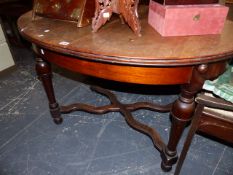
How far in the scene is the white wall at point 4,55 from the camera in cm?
198

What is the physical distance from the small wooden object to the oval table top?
4 cm

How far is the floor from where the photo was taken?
119 cm

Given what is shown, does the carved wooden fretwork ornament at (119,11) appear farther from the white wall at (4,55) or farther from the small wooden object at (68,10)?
the white wall at (4,55)

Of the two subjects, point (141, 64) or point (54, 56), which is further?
point (54, 56)

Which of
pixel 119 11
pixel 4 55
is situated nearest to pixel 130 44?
pixel 119 11

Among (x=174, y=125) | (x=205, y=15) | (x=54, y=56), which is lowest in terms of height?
(x=174, y=125)

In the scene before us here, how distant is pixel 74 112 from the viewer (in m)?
1.57

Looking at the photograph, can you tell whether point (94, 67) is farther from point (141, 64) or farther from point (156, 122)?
point (156, 122)

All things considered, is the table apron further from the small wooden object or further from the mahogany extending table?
the small wooden object

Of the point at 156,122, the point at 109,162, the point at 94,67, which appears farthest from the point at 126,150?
the point at 94,67

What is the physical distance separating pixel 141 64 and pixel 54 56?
383mm

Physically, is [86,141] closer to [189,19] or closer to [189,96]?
[189,96]

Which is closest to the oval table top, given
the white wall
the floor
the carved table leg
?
the carved table leg

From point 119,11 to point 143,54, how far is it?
0.27 m
